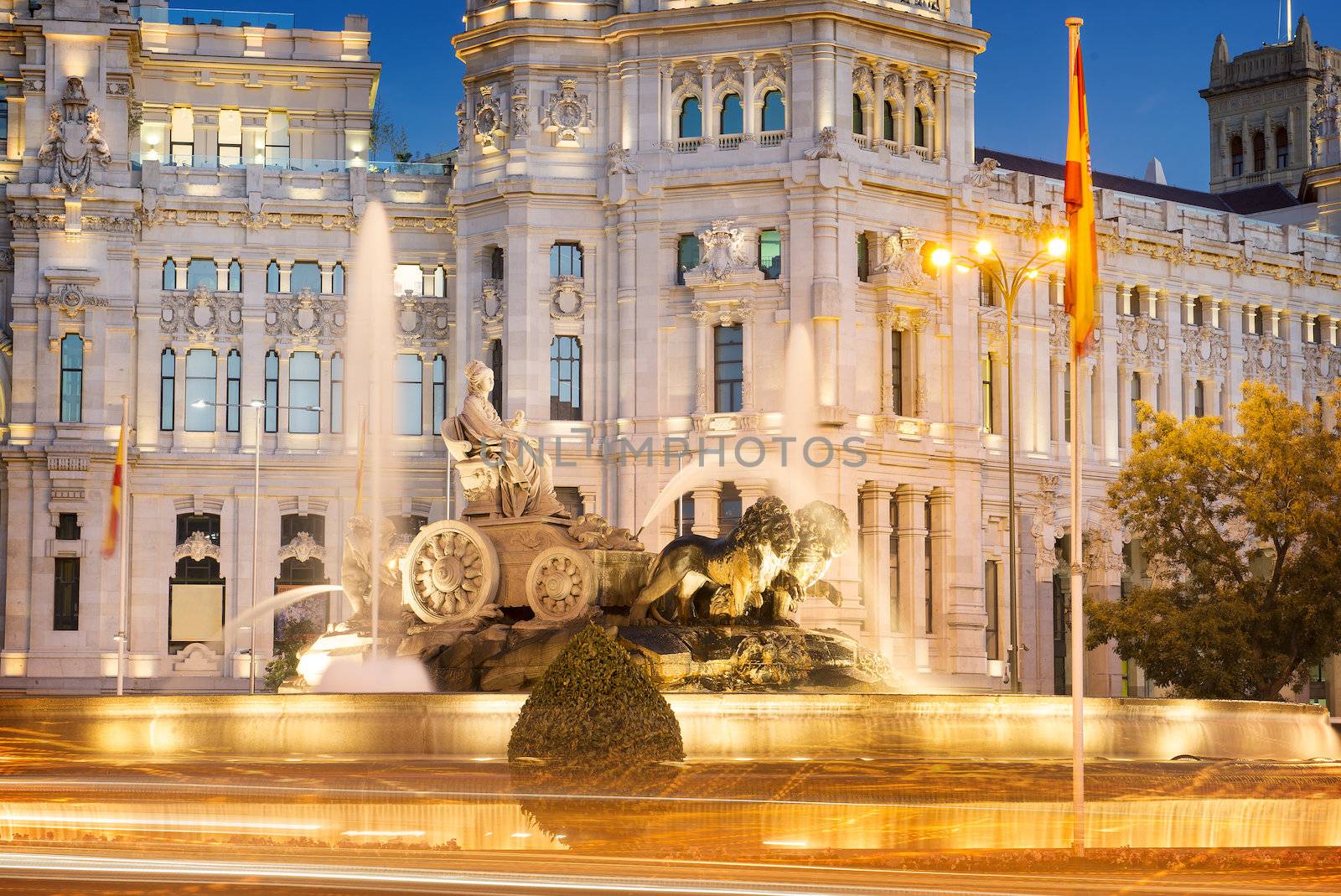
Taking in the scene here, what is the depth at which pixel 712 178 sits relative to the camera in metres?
68.2

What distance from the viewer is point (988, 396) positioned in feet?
248

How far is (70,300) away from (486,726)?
50950 millimetres

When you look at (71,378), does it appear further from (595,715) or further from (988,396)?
(595,715)

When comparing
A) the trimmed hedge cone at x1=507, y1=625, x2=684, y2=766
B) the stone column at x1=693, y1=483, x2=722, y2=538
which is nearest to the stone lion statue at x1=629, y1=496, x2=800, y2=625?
the trimmed hedge cone at x1=507, y1=625, x2=684, y2=766

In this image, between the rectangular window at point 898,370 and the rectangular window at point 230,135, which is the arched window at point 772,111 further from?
the rectangular window at point 230,135

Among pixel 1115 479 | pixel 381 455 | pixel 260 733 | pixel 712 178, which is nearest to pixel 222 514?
pixel 381 455

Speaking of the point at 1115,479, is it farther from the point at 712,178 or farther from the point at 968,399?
the point at 712,178

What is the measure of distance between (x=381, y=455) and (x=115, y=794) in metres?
53.1

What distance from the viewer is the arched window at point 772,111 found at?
2721 inches

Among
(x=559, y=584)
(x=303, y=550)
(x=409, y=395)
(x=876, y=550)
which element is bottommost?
(x=559, y=584)

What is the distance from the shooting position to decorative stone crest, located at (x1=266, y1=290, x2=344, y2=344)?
245 feet

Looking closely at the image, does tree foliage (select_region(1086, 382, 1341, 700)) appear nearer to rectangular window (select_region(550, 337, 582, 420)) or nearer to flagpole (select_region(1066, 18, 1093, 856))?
rectangular window (select_region(550, 337, 582, 420))

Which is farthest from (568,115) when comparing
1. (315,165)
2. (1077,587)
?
(1077,587)

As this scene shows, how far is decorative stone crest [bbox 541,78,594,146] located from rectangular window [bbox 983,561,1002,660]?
19619mm
